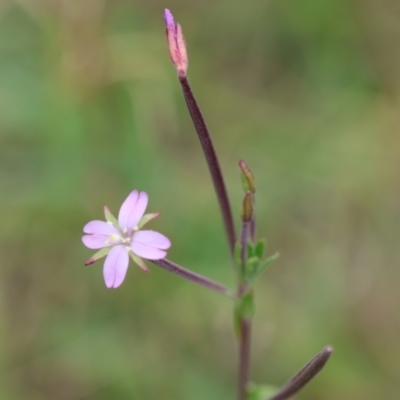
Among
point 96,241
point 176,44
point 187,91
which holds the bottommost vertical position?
point 96,241

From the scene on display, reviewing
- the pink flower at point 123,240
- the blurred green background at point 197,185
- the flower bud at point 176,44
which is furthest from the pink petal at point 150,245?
the blurred green background at point 197,185

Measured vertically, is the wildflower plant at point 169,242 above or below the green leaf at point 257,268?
above

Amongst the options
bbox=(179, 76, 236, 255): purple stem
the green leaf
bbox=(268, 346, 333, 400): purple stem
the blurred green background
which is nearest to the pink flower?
bbox=(179, 76, 236, 255): purple stem

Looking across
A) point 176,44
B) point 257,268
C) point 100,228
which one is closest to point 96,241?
point 100,228

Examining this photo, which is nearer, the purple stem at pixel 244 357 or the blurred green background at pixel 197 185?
the purple stem at pixel 244 357

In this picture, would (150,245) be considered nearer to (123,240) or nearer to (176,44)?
(123,240)

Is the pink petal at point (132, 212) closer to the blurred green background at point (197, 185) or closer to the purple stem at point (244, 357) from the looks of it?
the purple stem at point (244, 357)

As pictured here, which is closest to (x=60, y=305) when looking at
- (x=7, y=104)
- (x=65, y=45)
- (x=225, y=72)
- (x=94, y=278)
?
(x=94, y=278)
